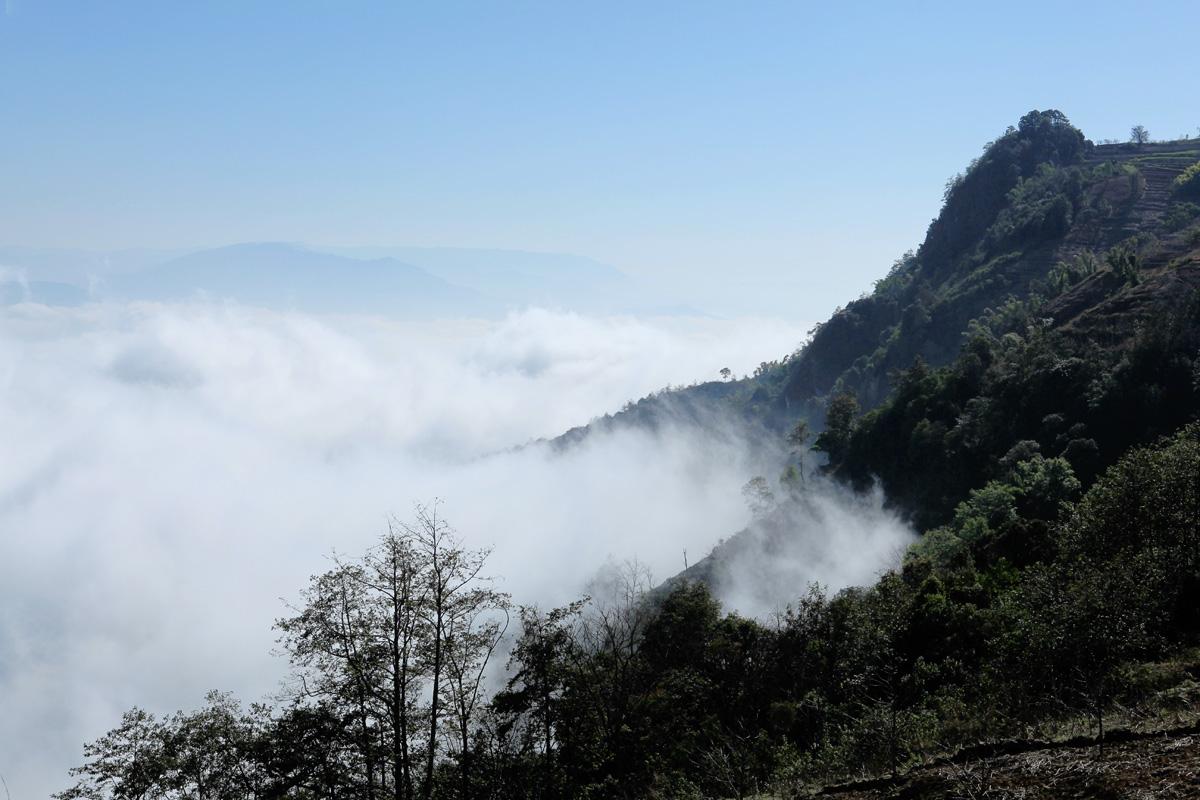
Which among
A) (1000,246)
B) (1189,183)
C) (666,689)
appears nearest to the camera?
(666,689)

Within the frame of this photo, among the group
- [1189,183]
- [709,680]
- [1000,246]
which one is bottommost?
[709,680]

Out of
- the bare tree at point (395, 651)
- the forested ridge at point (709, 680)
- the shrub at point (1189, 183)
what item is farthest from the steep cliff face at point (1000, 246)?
the bare tree at point (395, 651)

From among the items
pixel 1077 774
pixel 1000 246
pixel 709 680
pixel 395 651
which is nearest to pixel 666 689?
pixel 709 680

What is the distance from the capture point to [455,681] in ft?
69.8

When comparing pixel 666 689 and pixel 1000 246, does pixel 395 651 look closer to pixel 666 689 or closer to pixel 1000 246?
pixel 666 689

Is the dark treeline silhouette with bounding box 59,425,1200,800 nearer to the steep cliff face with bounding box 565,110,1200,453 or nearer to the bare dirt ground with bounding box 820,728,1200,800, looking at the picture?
the bare dirt ground with bounding box 820,728,1200,800

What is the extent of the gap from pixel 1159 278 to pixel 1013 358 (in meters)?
16.1

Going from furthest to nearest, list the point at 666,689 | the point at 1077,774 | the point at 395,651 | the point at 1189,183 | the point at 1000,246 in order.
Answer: the point at 1000,246 → the point at 1189,183 → the point at 666,689 → the point at 395,651 → the point at 1077,774

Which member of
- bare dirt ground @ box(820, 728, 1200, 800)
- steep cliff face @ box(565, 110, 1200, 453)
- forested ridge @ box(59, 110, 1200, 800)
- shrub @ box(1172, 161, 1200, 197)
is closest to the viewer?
bare dirt ground @ box(820, 728, 1200, 800)

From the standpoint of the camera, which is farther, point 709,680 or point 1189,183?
point 1189,183

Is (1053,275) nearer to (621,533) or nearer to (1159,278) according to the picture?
(1159,278)

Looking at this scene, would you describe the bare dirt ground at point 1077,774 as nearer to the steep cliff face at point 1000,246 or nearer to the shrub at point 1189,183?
the steep cliff face at point 1000,246

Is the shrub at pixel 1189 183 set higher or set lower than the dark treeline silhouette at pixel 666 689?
higher

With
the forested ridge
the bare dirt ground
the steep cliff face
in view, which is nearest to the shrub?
the steep cliff face
